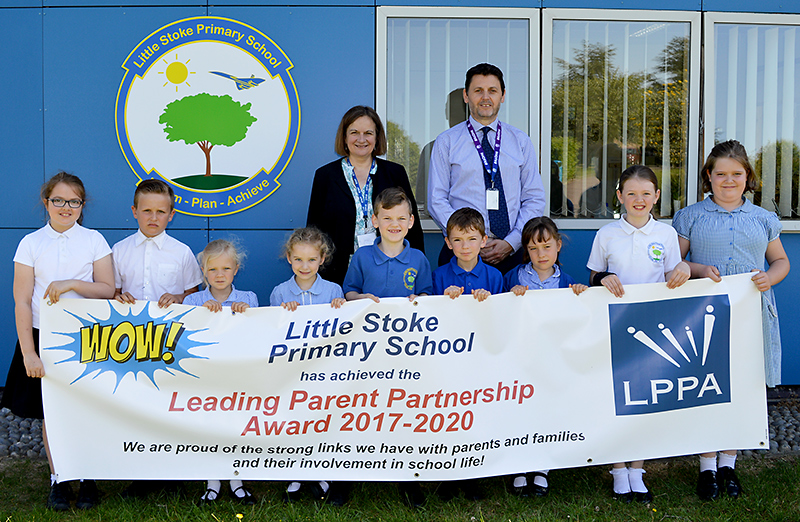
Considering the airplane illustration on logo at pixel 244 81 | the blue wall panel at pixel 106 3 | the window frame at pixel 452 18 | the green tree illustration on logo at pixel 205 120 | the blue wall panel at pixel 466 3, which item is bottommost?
the green tree illustration on logo at pixel 205 120

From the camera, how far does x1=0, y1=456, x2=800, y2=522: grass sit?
292 centimetres

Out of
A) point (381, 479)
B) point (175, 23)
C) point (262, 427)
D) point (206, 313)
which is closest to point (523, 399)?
point (381, 479)

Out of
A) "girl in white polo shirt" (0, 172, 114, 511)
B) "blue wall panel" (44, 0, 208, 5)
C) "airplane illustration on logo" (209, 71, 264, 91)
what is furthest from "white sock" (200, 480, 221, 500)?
"blue wall panel" (44, 0, 208, 5)

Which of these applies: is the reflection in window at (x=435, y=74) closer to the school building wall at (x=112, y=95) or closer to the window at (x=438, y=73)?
the window at (x=438, y=73)

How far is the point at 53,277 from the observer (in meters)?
2.99

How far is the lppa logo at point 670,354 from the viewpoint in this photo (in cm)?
308

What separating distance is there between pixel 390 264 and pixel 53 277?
1.63 m

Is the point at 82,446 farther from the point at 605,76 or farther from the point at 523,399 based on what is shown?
the point at 605,76

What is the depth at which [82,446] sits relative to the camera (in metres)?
2.95

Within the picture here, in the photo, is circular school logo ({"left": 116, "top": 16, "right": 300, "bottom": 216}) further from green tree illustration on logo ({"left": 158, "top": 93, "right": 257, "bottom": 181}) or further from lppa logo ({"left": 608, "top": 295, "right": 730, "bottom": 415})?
lppa logo ({"left": 608, "top": 295, "right": 730, "bottom": 415})

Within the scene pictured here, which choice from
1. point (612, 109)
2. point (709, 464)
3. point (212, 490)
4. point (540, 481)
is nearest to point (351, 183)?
point (212, 490)

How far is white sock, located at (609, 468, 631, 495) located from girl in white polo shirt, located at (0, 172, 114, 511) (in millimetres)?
2571

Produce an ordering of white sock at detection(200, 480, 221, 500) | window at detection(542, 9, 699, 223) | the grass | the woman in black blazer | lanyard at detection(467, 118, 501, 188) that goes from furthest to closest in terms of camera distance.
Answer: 1. window at detection(542, 9, 699, 223)
2. lanyard at detection(467, 118, 501, 188)
3. the woman in black blazer
4. white sock at detection(200, 480, 221, 500)
5. the grass

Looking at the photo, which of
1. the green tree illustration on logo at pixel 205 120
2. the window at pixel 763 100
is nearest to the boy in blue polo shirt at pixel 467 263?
the green tree illustration on logo at pixel 205 120
